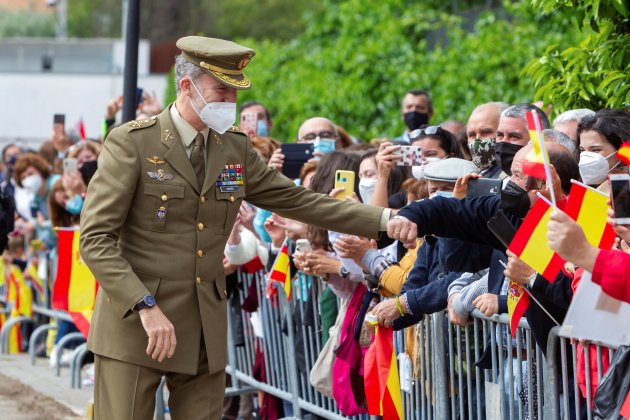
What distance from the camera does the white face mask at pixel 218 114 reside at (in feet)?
17.9

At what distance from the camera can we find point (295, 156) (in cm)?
855

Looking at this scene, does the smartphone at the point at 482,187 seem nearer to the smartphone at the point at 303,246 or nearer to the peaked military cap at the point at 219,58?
the peaked military cap at the point at 219,58

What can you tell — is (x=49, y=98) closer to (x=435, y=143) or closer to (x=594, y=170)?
(x=435, y=143)

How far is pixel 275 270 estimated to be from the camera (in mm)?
7789

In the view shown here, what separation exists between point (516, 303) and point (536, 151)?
3.48ft

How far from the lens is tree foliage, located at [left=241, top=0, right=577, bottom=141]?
49.5ft

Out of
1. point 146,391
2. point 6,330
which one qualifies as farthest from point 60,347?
point 146,391

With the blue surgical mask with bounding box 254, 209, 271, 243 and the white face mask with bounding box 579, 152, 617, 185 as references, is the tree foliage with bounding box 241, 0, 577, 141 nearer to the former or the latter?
the blue surgical mask with bounding box 254, 209, 271, 243

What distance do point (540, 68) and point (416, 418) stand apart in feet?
7.71

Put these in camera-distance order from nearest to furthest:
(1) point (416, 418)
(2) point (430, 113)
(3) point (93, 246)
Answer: (3) point (93, 246)
(1) point (416, 418)
(2) point (430, 113)

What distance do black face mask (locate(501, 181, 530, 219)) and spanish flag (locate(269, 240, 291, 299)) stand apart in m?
2.67

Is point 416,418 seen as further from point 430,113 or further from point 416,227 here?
point 430,113

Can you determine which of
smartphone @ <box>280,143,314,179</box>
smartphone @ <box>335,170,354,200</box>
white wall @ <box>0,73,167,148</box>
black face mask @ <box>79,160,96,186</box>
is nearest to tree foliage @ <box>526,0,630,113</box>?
smartphone @ <box>335,170,354,200</box>

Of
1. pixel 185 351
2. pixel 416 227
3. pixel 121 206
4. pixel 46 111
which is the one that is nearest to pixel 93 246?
pixel 121 206
